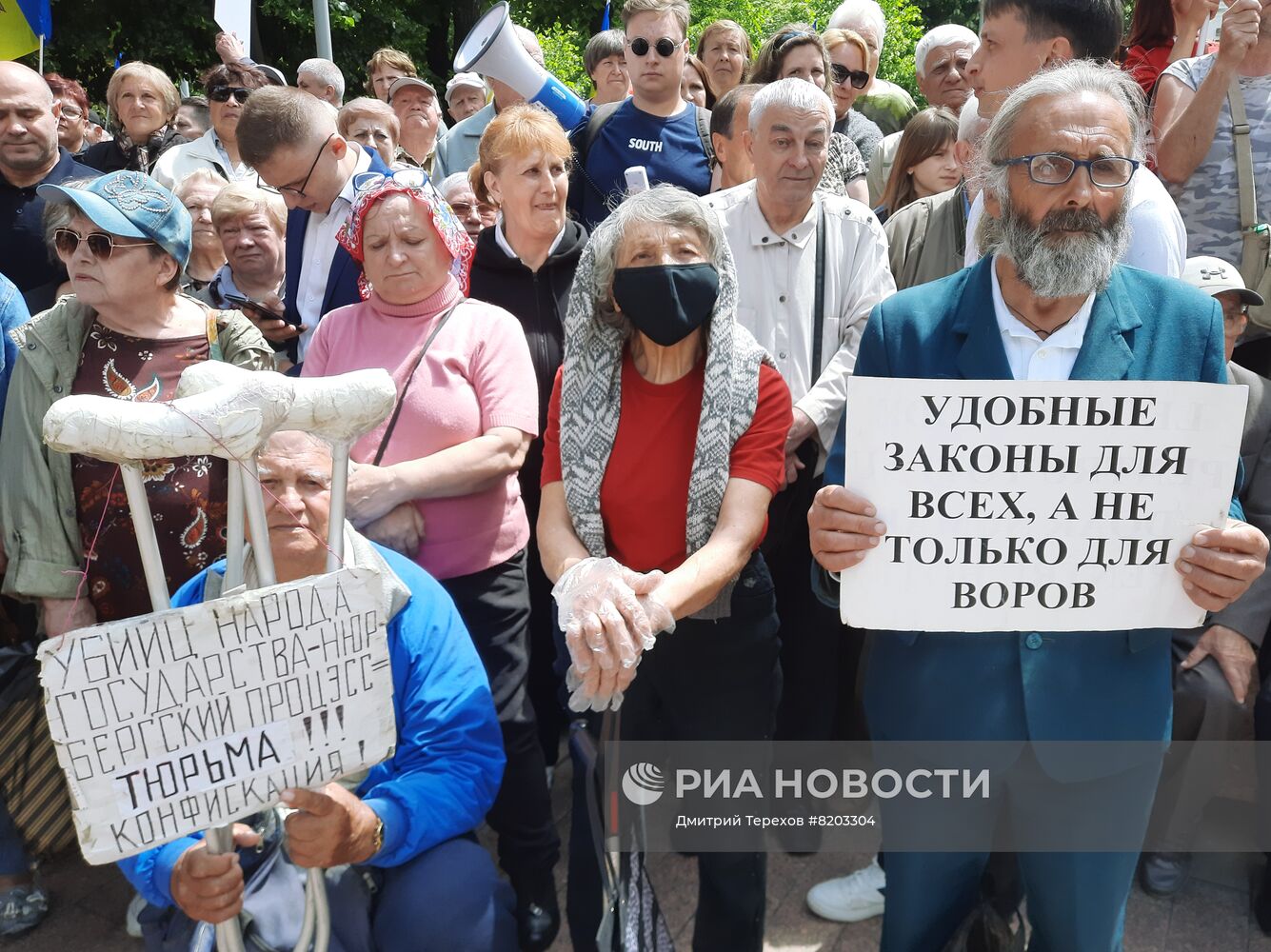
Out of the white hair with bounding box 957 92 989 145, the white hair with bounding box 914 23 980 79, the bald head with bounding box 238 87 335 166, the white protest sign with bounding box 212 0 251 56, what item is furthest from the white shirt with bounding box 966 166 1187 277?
the white protest sign with bounding box 212 0 251 56

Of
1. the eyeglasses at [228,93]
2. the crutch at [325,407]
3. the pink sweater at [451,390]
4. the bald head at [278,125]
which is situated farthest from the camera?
the eyeglasses at [228,93]

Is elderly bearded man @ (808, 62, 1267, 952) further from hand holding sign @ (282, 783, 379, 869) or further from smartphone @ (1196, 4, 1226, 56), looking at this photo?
smartphone @ (1196, 4, 1226, 56)

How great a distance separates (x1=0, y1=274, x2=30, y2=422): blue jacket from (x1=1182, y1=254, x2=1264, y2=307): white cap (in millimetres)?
3302

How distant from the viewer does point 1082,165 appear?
5.93ft

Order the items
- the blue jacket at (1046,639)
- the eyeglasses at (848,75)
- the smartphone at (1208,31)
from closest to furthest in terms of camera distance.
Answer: the blue jacket at (1046,639) → the smartphone at (1208,31) → the eyeglasses at (848,75)

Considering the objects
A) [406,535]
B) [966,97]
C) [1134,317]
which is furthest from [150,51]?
[1134,317]

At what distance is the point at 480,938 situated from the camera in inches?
83.7

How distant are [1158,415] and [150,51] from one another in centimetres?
1822

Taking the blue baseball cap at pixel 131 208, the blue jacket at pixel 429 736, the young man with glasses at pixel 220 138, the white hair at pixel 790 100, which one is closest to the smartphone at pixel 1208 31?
the white hair at pixel 790 100

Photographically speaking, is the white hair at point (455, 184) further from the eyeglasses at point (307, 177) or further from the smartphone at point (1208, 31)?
the smartphone at point (1208, 31)

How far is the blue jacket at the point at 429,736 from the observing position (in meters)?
2.09

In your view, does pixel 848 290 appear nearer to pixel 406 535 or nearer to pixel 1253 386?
Answer: pixel 1253 386

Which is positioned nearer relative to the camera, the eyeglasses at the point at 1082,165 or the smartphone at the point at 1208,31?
the eyeglasses at the point at 1082,165

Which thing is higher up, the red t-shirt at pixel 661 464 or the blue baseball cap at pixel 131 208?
the blue baseball cap at pixel 131 208
